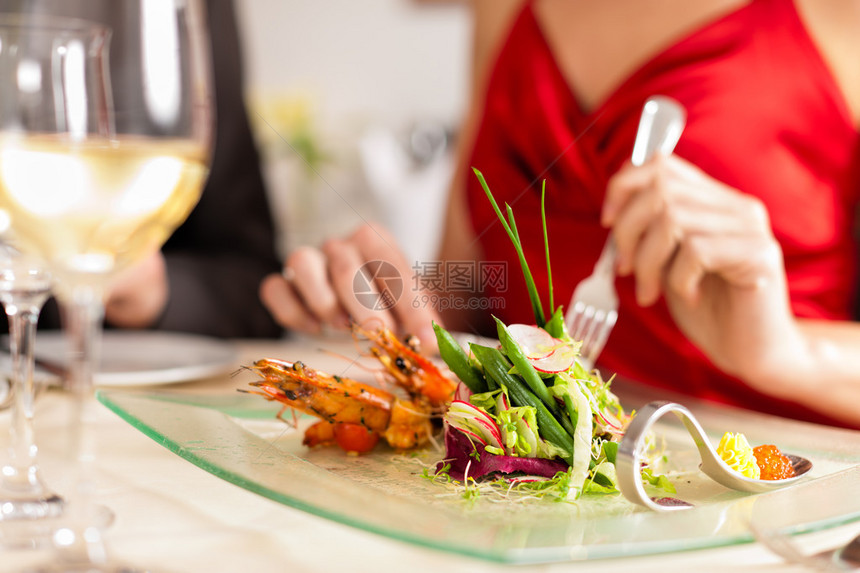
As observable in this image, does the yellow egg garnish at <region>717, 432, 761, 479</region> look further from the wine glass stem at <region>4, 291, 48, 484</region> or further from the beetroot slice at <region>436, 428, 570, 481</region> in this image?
the wine glass stem at <region>4, 291, 48, 484</region>

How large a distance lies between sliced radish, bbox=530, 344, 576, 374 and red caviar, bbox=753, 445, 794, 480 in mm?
137

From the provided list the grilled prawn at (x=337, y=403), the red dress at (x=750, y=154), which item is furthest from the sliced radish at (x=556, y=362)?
the red dress at (x=750, y=154)

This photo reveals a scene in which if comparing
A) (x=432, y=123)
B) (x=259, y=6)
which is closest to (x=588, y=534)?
(x=432, y=123)

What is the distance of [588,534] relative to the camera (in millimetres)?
381

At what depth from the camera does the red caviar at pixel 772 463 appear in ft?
1.67

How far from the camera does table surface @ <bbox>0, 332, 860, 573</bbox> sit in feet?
1.29

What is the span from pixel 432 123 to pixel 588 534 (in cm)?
338

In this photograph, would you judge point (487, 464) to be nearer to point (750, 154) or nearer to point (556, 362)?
point (556, 362)

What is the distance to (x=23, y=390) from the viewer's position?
0.47 m

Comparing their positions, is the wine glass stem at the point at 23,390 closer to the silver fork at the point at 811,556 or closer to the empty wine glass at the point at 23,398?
the empty wine glass at the point at 23,398

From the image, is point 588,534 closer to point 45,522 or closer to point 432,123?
point 45,522

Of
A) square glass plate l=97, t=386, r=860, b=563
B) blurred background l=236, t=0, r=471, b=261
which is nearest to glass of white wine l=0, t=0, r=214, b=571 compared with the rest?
square glass plate l=97, t=386, r=860, b=563

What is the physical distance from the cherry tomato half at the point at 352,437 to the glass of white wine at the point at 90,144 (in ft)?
0.60

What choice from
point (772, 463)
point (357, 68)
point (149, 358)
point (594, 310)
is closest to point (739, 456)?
point (772, 463)
